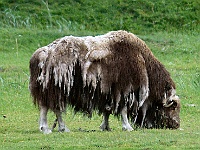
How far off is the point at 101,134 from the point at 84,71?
4.26 ft

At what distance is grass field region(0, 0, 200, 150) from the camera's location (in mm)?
10102

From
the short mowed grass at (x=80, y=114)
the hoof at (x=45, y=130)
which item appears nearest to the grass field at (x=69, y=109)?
the short mowed grass at (x=80, y=114)

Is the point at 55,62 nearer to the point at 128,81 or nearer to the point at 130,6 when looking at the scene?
the point at 128,81

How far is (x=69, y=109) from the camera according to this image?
1210cm

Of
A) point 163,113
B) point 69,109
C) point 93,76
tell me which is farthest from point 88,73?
point 163,113

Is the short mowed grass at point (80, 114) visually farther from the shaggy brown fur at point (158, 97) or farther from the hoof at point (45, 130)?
the shaggy brown fur at point (158, 97)

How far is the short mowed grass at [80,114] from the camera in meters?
9.95

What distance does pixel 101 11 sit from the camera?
96.5ft

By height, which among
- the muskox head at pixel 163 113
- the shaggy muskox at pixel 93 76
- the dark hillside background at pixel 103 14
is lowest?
the dark hillside background at pixel 103 14

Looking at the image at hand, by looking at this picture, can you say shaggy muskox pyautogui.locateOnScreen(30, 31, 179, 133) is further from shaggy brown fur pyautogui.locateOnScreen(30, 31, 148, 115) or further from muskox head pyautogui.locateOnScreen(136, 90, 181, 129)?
muskox head pyautogui.locateOnScreen(136, 90, 181, 129)

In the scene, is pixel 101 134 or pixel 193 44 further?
pixel 193 44

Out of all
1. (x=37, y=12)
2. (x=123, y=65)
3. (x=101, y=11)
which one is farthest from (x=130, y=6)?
(x=123, y=65)

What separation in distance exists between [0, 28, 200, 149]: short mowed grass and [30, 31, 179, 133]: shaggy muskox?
45cm

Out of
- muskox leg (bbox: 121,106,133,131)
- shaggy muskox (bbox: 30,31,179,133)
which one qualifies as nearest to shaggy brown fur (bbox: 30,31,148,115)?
shaggy muskox (bbox: 30,31,179,133)
